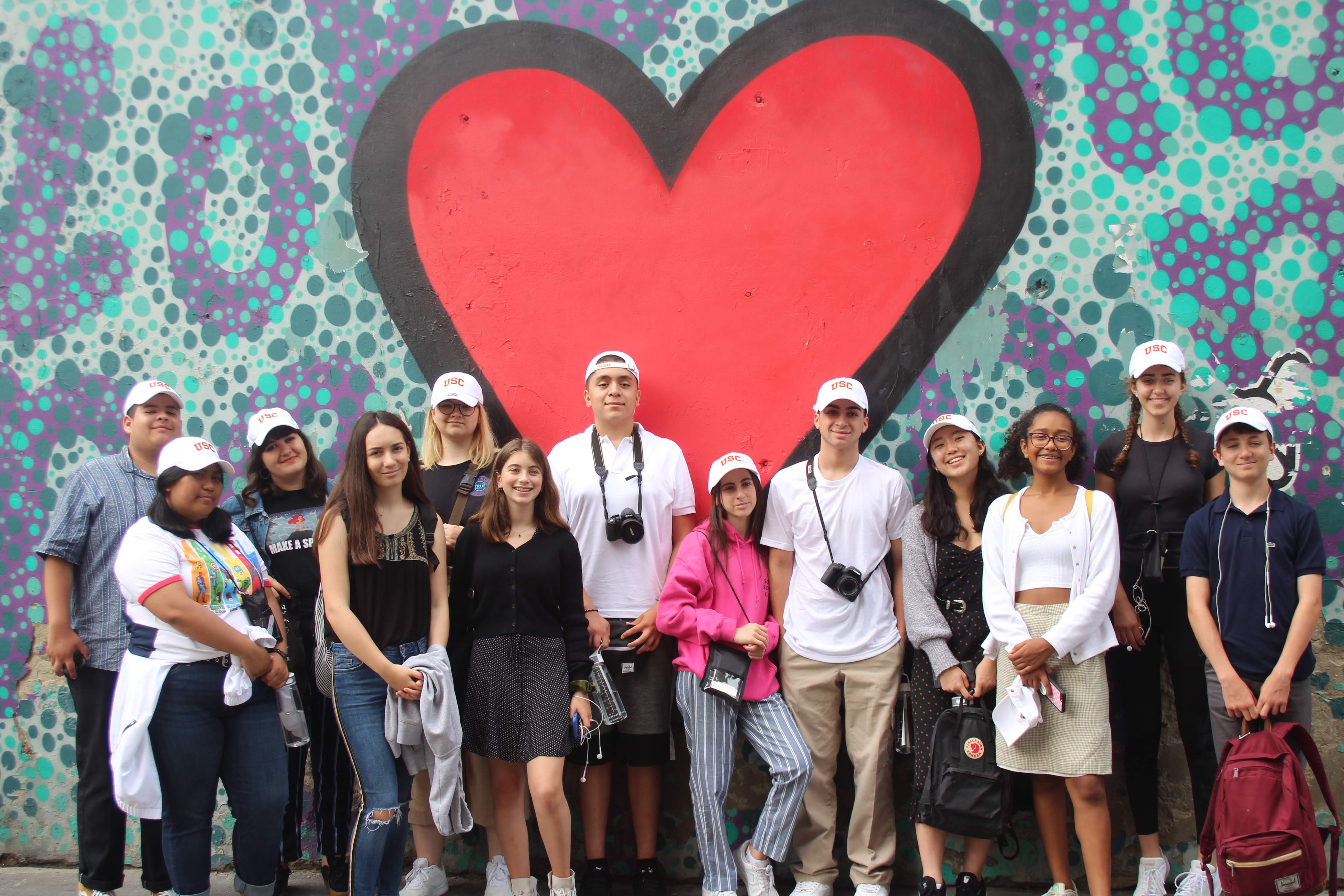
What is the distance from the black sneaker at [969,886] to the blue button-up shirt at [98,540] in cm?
340

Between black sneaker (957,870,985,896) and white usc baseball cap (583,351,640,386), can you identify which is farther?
white usc baseball cap (583,351,640,386)

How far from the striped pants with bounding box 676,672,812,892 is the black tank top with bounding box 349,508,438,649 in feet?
3.63

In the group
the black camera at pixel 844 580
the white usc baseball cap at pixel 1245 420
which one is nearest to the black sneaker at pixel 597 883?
the black camera at pixel 844 580

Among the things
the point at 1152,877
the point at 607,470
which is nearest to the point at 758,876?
the point at 1152,877

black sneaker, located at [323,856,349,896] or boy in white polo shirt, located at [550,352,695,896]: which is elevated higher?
boy in white polo shirt, located at [550,352,695,896]

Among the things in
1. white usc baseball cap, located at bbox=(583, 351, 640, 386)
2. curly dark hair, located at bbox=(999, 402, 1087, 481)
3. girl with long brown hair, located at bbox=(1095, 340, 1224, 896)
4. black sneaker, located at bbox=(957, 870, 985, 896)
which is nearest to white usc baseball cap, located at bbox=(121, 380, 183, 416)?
white usc baseball cap, located at bbox=(583, 351, 640, 386)

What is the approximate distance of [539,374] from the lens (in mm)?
4359

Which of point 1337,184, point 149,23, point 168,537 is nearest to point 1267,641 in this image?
point 1337,184

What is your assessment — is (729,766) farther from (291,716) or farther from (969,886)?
(291,716)

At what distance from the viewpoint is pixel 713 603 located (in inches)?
149

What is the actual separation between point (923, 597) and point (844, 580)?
1.05 feet

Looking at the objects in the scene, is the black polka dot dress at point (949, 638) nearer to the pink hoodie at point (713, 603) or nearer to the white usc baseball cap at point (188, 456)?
the pink hoodie at point (713, 603)

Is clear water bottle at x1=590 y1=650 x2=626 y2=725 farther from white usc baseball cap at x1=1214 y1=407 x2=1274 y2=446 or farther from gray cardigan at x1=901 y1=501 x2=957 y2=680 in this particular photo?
white usc baseball cap at x1=1214 y1=407 x2=1274 y2=446

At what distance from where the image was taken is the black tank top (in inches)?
128
